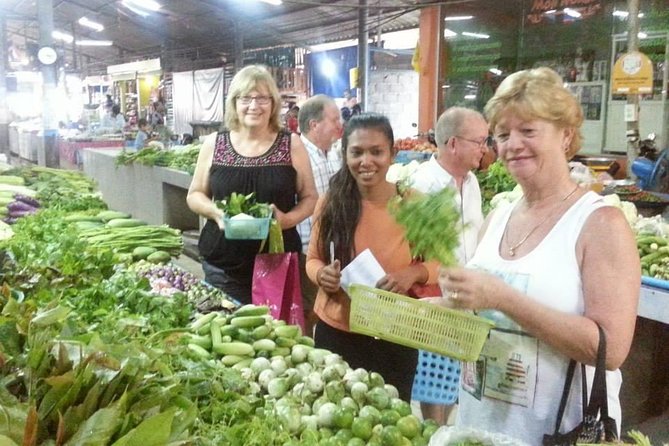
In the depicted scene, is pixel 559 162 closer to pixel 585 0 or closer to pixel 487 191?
pixel 487 191

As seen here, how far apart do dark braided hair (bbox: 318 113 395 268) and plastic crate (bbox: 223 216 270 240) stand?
1.46 ft

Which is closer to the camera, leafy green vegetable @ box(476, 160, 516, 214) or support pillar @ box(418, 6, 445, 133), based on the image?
leafy green vegetable @ box(476, 160, 516, 214)

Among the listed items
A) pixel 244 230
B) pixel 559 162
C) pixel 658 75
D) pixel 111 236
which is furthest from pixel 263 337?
pixel 658 75

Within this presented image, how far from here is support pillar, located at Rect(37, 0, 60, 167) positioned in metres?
12.5

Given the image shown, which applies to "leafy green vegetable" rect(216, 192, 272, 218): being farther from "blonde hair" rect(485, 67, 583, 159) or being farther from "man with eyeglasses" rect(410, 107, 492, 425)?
"blonde hair" rect(485, 67, 583, 159)

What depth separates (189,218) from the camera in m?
8.82

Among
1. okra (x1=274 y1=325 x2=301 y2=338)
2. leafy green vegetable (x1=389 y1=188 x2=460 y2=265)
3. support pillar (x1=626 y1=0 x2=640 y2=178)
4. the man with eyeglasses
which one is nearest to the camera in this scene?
leafy green vegetable (x1=389 y1=188 x2=460 y2=265)

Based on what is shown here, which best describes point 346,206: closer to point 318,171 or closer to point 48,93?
point 318,171

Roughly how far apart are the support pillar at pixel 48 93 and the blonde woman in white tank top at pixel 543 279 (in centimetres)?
1239

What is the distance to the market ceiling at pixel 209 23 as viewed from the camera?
1493cm

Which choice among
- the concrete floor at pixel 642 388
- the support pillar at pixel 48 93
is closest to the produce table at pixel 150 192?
the support pillar at pixel 48 93

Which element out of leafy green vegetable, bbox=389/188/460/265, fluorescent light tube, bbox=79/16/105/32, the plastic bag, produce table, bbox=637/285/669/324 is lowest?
produce table, bbox=637/285/669/324

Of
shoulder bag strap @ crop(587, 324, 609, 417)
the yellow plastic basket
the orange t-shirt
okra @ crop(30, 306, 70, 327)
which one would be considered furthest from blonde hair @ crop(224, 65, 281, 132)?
shoulder bag strap @ crop(587, 324, 609, 417)

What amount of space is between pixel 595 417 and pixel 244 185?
7.54ft
